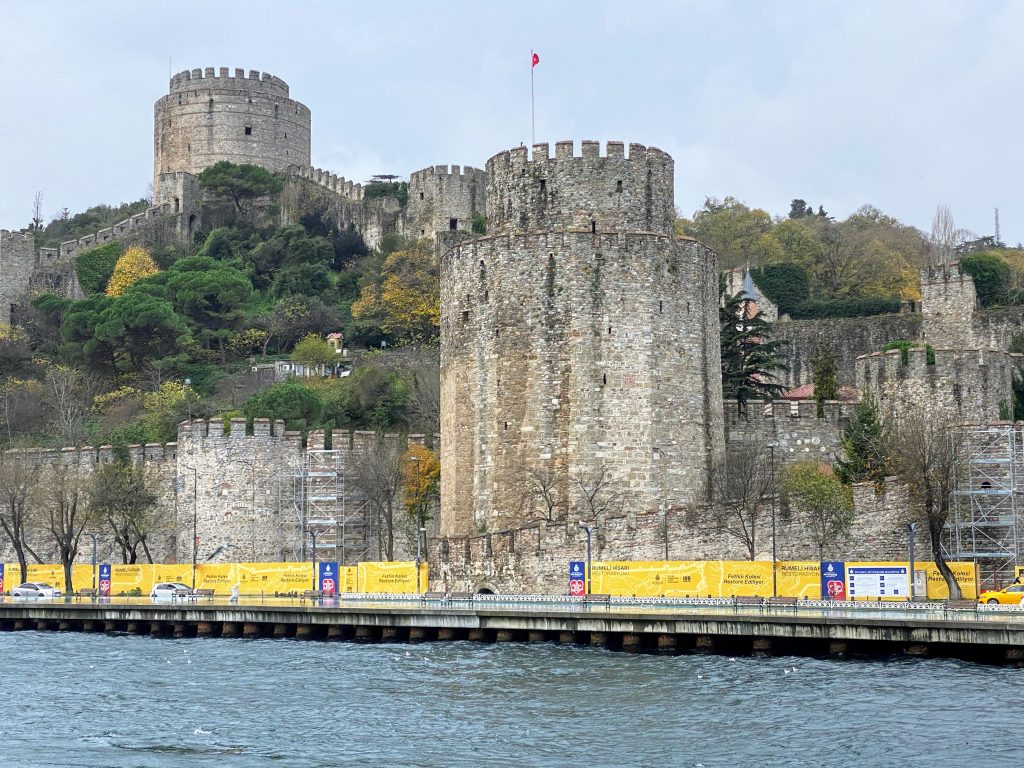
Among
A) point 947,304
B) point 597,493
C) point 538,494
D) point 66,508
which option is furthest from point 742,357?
point 66,508

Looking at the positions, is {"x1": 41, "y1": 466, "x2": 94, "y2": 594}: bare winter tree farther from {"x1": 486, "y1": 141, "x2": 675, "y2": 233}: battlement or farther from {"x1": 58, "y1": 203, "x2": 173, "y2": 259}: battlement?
{"x1": 58, "y1": 203, "x2": 173, "y2": 259}: battlement

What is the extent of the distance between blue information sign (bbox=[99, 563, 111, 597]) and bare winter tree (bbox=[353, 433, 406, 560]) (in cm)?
798

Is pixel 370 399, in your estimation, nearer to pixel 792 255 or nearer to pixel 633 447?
pixel 633 447

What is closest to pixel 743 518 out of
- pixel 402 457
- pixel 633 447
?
pixel 633 447

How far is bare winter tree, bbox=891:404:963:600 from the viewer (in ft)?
143

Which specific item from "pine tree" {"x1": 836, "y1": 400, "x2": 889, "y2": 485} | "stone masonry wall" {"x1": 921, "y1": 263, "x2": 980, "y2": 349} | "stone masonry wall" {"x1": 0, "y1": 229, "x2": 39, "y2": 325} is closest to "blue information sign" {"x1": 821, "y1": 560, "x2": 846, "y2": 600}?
"pine tree" {"x1": 836, "y1": 400, "x2": 889, "y2": 485}

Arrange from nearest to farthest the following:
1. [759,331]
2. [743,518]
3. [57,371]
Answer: [743,518]
[759,331]
[57,371]

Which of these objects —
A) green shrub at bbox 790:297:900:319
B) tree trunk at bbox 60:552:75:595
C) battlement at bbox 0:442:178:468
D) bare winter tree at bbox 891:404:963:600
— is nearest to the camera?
bare winter tree at bbox 891:404:963:600

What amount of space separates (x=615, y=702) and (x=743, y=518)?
42.9 feet

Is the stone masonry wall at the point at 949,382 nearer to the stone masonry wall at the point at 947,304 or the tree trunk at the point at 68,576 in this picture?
the stone masonry wall at the point at 947,304

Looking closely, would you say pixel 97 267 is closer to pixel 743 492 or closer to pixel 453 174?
pixel 453 174

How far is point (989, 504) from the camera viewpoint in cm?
4550

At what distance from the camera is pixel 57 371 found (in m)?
76.7

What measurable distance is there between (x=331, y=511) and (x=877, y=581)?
20.5 metres
